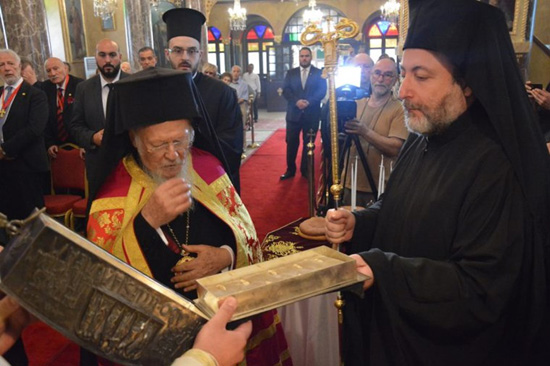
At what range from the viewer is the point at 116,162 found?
1.99 m

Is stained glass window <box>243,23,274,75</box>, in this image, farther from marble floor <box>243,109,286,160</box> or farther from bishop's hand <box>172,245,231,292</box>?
bishop's hand <box>172,245,231,292</box>

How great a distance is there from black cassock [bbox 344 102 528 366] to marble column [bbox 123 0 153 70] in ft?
31.9

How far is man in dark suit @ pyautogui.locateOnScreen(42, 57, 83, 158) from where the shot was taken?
5.54 meters

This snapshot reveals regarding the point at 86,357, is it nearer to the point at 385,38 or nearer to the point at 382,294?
the point at 382,294

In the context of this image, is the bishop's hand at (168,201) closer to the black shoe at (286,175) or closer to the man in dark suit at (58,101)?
the man in dark suit at (58,101)

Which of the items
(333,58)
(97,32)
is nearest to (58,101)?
(333,58)

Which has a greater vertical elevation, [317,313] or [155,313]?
[155,313]

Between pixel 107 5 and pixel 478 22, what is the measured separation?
30.9 ft

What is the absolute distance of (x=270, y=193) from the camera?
23.7 feet

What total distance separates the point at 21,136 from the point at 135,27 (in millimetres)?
6649

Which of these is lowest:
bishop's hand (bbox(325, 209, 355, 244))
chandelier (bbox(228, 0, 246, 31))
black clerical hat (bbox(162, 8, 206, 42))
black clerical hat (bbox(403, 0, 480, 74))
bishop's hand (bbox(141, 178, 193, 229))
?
bishop's hand (bbox(325, 209, 355, 244))

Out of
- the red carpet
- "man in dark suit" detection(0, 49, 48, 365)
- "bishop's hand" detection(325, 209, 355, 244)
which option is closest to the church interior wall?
"man in dark suit" detection(0, 49, 48, 365)

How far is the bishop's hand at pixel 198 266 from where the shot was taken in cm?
188

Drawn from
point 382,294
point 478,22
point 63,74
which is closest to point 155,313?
point 382,294
